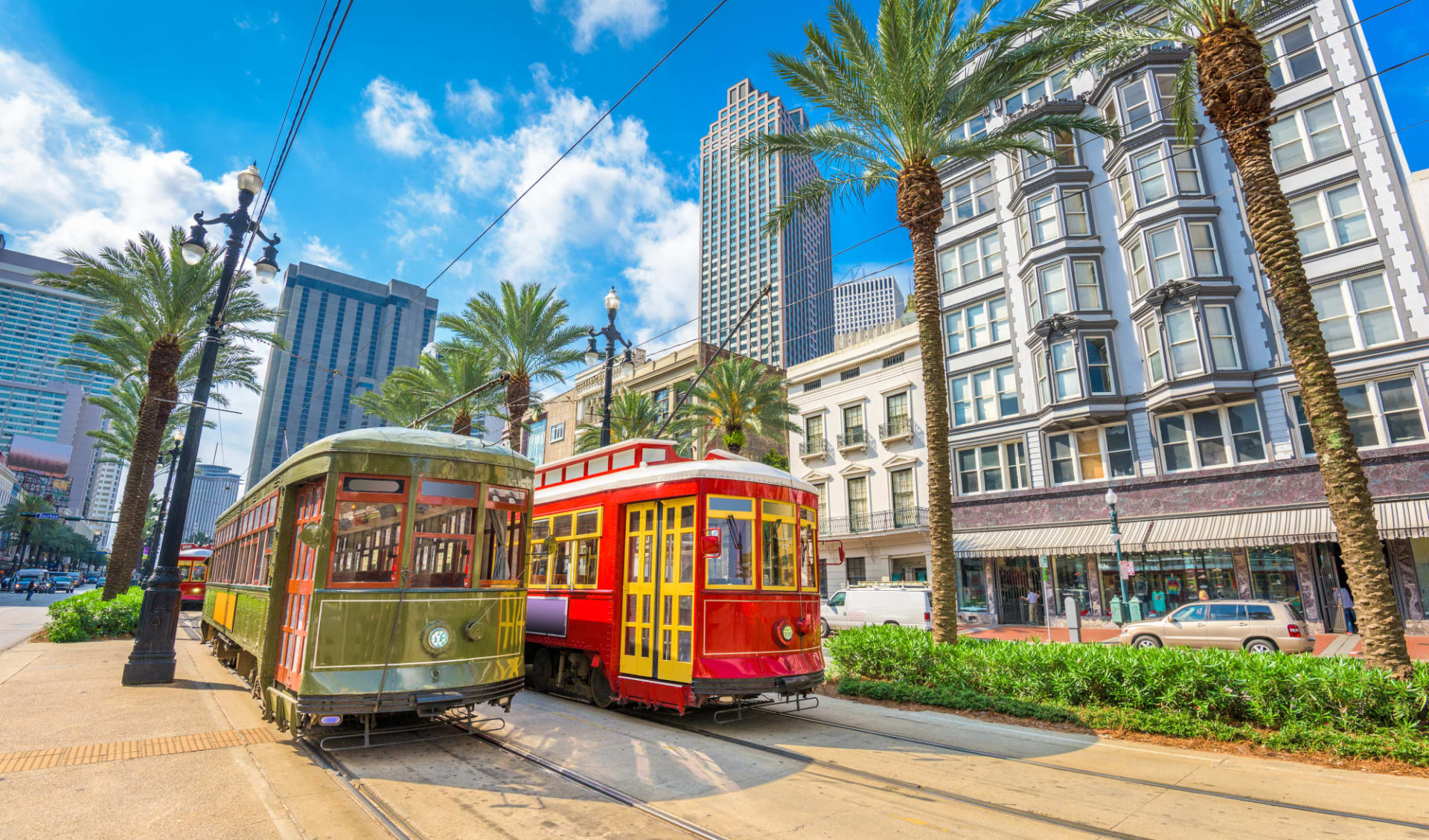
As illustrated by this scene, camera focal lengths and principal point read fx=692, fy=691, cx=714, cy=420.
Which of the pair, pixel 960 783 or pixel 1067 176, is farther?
pixel 1067 176

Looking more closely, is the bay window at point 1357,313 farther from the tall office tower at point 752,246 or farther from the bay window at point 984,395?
the tall office tower at point 752,246

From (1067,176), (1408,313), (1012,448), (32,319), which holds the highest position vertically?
(32,319)

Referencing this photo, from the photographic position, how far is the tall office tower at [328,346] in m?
138

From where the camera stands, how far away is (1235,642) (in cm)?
1625

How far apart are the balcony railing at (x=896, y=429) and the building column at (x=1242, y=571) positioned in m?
13.6

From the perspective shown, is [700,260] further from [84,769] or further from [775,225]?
[84,769]

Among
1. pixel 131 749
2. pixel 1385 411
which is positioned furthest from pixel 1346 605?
pixel 131 749

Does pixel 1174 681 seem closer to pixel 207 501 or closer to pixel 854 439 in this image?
pixel 854 439

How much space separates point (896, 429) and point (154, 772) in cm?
3113

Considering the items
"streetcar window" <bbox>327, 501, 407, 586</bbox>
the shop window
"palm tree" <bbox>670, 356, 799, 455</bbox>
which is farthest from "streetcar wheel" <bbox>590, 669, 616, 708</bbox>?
the shop window

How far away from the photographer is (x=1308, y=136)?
23016mm

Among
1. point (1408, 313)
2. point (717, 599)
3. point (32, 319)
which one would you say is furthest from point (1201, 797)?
point (32, 319)

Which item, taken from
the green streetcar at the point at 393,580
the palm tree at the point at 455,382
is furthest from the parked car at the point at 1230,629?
the palm tree at the point at 455,382

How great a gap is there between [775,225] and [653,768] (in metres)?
11.7
